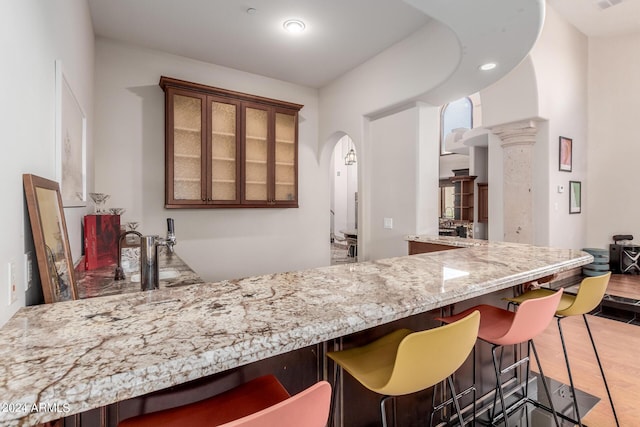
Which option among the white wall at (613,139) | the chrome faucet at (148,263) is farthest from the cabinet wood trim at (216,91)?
the white wall at (613,139)

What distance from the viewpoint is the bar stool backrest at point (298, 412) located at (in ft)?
1.89

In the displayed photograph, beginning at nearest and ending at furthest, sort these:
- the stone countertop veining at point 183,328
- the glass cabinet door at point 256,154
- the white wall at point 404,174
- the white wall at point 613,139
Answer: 1. the stone countertop veining at point 183,328
2. the white wall at point 404,174
3. the glass cabinet door at point 256,154
4. the white wall at point 613,139

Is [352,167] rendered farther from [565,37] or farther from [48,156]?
[48,156]

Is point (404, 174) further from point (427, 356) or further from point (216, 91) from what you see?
point (427, 356)

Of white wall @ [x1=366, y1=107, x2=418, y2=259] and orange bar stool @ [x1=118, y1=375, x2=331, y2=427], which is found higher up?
white wall @ [x1=366, y1=107, x2=418, y2=259]

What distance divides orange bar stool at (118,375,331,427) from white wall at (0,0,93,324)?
527 mm

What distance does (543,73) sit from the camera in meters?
4.53

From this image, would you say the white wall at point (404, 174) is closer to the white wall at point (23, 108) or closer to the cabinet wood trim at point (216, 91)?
the cabinet wood trim at point (216, 91)

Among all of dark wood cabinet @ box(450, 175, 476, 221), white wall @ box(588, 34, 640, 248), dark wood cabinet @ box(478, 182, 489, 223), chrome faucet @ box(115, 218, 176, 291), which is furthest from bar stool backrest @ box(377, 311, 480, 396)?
dark wood cabinet @ box(450, 175, 476, 221)

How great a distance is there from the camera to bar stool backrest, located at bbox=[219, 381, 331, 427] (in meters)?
0.57

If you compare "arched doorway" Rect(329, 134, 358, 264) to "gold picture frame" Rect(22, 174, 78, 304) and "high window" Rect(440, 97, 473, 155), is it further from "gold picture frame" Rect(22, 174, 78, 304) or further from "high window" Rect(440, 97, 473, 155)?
"gold picture frame" Rect(22, 174, 78, 304)

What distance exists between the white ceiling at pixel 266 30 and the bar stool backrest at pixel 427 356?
78.8 inches

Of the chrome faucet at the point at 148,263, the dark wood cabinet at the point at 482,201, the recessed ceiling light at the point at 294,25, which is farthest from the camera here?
the dark wood cabinet at the point at 482,201

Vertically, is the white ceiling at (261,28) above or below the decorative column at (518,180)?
above
